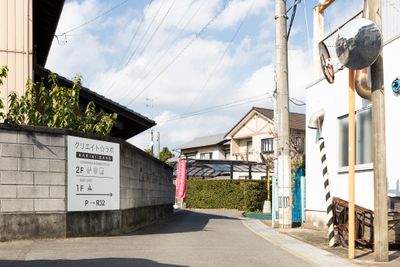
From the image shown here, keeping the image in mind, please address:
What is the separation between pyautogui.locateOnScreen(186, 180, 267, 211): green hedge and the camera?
116 ft

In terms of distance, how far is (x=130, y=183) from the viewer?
51.0ft

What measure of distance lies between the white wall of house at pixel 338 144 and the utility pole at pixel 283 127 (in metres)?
0.76

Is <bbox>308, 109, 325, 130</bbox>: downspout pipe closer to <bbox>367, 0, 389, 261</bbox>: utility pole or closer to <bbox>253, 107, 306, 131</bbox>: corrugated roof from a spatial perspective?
<bbox>367, 0, 389, 261</bbox>: utility pole

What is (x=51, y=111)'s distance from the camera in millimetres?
13352

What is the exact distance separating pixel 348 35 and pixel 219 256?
477 cm

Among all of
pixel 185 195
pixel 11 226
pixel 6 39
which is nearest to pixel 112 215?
pixel 11 226

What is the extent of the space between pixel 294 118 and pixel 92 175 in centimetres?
3840

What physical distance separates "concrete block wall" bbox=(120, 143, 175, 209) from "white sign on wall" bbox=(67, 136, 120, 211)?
23.8 inches

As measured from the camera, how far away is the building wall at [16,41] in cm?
1429

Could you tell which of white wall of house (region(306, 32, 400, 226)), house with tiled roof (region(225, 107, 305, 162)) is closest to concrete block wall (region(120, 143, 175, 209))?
white wall of house (region(306, 32, 400, 226))

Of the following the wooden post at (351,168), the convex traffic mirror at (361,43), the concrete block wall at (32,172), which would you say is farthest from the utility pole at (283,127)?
the concrete block wall at (32,172)

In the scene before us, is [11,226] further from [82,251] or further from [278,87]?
[278,87]

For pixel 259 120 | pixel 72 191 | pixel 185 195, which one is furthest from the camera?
pixel 259 120

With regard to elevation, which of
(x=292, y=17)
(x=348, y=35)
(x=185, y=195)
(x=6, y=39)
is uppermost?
(x=292, y=17)
